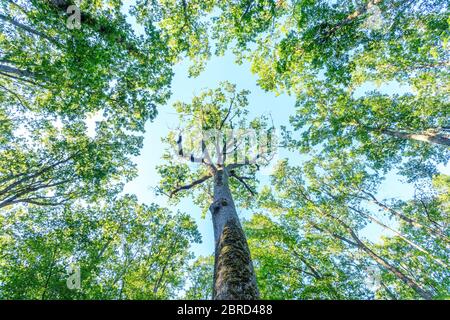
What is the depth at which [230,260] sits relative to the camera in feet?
10.3

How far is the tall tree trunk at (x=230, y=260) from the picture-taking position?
8.45 ft

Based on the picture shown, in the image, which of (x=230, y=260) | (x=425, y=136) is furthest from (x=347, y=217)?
(x=230, y=260)

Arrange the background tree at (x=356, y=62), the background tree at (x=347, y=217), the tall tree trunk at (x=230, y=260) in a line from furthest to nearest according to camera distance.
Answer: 1. the background tree at (x=347, y=217)
2. the background tree at (x=356, y=62)
3. the tall tree trunk at (x=230, y=260)

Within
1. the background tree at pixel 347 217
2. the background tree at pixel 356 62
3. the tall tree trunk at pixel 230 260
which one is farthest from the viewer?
the background tree at pixel 347 217

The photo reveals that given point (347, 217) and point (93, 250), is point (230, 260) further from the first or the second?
point (347, 217)

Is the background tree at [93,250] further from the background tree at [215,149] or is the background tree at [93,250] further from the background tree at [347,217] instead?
the background tree at [347,217]

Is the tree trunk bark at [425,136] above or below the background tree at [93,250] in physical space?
above

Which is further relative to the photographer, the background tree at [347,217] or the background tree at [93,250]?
the background tree at [347,217]

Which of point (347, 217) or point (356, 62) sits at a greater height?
point (356, 62)

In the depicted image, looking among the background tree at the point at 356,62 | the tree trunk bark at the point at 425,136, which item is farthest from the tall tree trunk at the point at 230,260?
the tree trunk bark at the point at 425,136

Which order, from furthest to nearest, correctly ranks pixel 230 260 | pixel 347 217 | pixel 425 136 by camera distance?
pixel 347 217 < pixel 425 136 < pixel 230 260

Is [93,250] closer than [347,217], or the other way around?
[93,250]

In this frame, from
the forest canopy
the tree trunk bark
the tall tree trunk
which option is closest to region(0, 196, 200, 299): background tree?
the forest canopy
